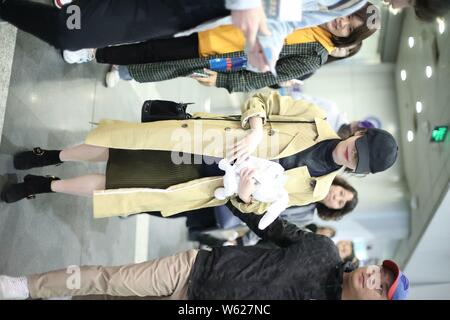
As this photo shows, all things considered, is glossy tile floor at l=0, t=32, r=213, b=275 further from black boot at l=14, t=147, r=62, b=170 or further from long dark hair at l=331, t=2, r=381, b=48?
long dark hair at l=331, t=2, r=381, b=48

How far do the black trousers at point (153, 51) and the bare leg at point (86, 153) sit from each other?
0.56 meters

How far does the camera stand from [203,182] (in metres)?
2.41

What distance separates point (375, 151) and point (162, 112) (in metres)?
1.17

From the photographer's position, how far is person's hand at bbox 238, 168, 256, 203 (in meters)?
2.24

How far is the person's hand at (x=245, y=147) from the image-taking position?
226 centimetres

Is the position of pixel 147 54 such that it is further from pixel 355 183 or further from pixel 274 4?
pixel 355 183

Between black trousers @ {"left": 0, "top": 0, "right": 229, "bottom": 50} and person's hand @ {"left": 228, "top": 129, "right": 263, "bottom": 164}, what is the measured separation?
0.63 meters

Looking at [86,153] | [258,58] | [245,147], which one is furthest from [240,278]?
[258,58]

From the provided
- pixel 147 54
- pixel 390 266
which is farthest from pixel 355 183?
pixel 147 54

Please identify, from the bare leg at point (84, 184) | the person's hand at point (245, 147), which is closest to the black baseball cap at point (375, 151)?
the person's hand at point (245, 147)

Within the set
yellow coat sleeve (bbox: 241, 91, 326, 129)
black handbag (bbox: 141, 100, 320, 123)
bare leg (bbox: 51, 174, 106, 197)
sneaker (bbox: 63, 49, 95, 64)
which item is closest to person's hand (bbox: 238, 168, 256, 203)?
yellow coat sleeve (bbox: 241, 91, 326, 129)

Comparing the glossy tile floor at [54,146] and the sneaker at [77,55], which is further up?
the sneaker at [77,55]

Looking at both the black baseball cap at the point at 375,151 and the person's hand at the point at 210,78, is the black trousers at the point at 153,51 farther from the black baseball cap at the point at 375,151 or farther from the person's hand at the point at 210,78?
the black baseball cap at the point at 375,151

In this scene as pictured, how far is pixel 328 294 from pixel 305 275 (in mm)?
152
